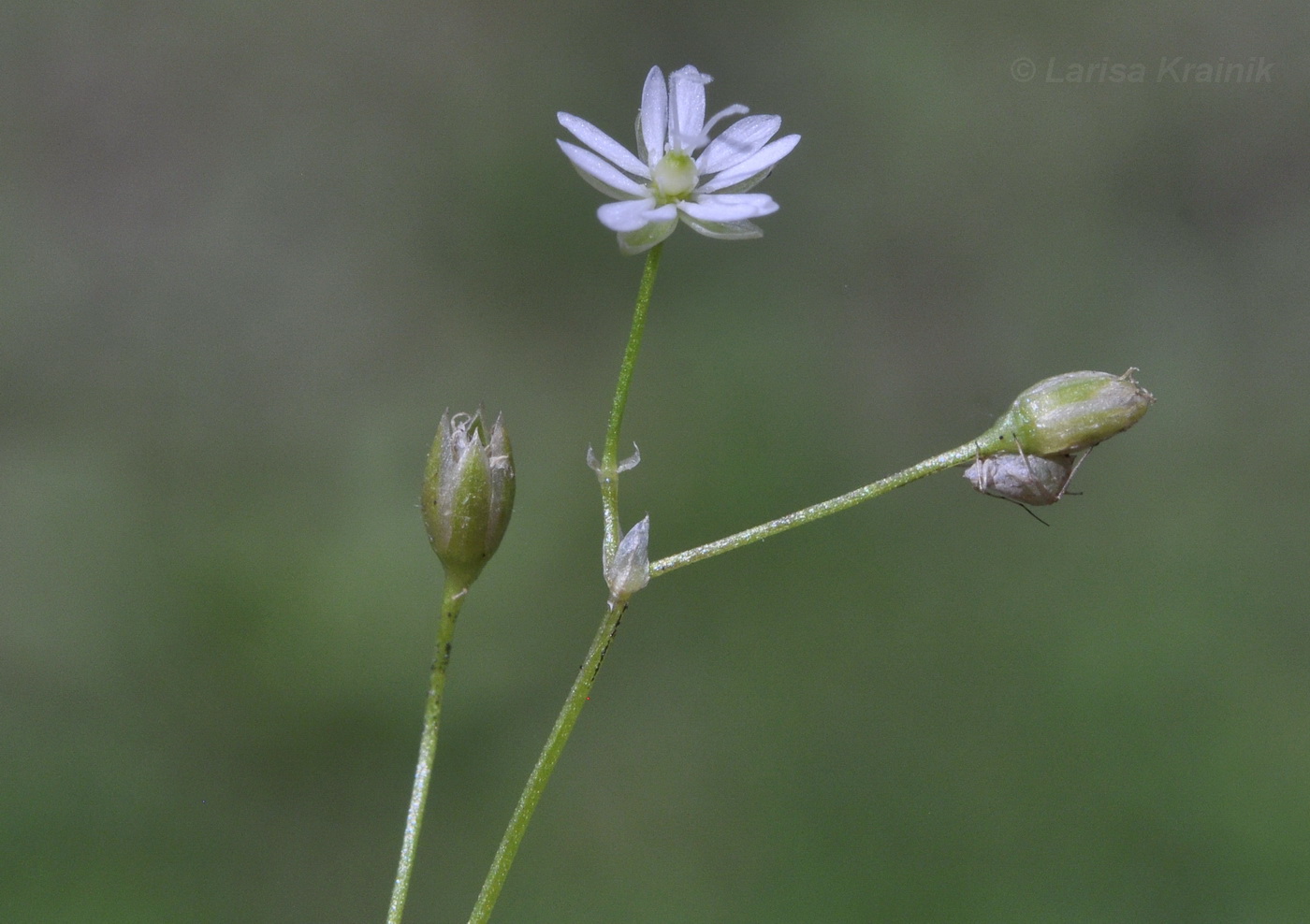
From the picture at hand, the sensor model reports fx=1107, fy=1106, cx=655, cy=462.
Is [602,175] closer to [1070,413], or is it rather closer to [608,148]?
[608,148]

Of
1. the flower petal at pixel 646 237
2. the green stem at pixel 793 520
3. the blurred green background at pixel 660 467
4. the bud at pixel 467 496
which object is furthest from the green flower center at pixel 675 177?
the blurred green background at pixel 660 467

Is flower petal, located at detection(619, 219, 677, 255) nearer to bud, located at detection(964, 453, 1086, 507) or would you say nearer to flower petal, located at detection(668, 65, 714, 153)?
flower petal, located at detection(668, 65, 714, 153)

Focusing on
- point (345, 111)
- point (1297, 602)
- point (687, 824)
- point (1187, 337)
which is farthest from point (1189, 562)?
point (345, 111)

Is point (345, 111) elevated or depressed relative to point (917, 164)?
elevated

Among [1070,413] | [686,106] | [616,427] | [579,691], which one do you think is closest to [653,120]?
[686,106]

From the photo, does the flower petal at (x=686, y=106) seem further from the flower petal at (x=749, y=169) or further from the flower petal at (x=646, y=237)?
the flower petal at (x=646, y=237)

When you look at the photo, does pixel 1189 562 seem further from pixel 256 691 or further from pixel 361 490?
pixel 256 691
